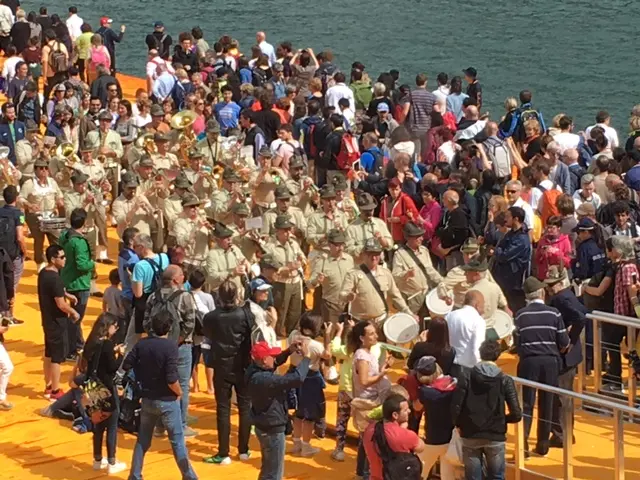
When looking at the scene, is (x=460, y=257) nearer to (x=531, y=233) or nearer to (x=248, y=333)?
(x=531, y=233)

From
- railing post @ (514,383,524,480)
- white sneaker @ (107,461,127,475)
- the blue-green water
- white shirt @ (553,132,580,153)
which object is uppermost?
white shirt @ (553,132,580,153)

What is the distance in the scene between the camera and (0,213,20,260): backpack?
1867 cm

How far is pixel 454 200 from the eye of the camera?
18438mm

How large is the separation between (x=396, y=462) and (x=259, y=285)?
145 inches

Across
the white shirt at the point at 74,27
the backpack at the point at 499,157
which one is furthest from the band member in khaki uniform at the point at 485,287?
the white shirt at the point at 74,27

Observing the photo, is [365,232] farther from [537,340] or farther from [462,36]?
[462,36]

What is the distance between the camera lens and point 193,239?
1822cm

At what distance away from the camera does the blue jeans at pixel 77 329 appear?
677 inches

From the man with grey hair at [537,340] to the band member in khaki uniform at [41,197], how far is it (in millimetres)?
7850

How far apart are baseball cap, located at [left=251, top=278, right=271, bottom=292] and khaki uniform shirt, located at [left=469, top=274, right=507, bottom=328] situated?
209cm

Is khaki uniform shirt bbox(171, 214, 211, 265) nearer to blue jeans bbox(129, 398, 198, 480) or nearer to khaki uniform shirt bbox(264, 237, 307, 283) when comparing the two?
khaki uniform shirt bbox(264, 237, 307, 283)

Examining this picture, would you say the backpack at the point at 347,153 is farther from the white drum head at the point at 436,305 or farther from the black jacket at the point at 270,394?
the black jacket at the point at 270,394

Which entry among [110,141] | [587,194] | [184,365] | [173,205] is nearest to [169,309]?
[184,365]

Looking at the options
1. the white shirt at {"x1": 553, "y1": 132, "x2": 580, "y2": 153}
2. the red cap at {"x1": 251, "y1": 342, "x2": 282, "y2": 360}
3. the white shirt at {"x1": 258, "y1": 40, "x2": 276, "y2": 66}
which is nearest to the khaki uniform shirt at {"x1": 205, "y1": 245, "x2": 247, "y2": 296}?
the red cap at {"x1": 251, "y1": 342, "x2": 282, "y2": 360}
